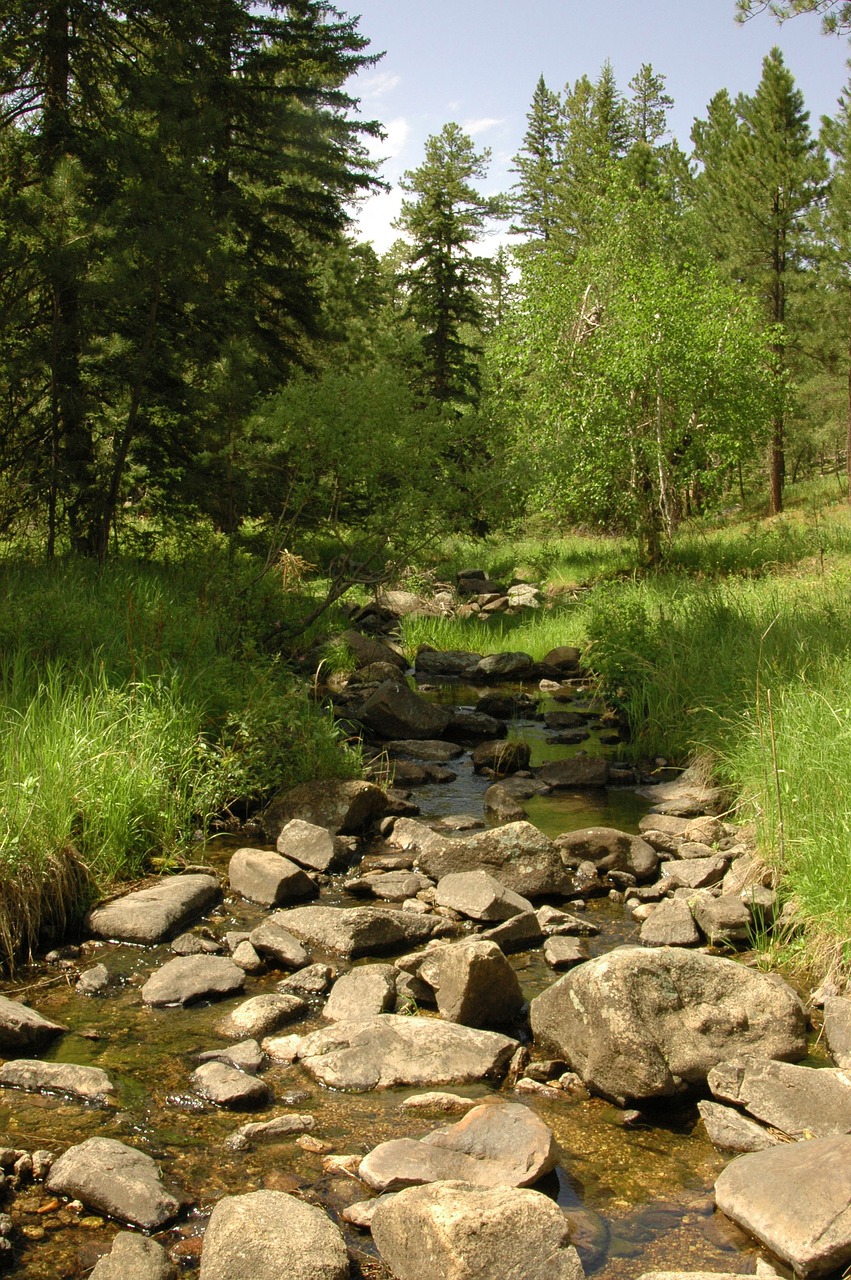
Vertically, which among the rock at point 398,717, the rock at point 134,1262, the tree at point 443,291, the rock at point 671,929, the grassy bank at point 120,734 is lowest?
the rock at point 671,929

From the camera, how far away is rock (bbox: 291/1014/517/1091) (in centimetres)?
400

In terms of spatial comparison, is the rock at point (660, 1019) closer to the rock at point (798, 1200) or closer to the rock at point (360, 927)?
the rock at point (798, 1200)

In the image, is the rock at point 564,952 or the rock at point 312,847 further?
the rock at point 312,847

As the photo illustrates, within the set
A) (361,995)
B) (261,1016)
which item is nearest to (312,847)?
(361,995)

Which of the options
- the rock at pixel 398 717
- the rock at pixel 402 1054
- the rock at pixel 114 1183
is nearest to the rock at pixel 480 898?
the rock at pixel 402 1054

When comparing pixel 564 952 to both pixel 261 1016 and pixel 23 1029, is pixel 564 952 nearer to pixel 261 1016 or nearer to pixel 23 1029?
pixel 261 1016

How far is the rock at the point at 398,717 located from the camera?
9.84 metres

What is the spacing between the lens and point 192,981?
15.4ft

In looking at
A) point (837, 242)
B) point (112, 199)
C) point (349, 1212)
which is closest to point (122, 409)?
point (112, 199)

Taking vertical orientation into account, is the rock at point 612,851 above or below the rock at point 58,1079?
below

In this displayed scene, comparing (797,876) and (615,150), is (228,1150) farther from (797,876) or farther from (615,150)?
(615,150)

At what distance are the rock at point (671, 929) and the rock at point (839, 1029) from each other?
100cm

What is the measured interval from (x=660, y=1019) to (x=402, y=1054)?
1.01 metres

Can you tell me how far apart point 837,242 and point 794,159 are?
11.9 feet
